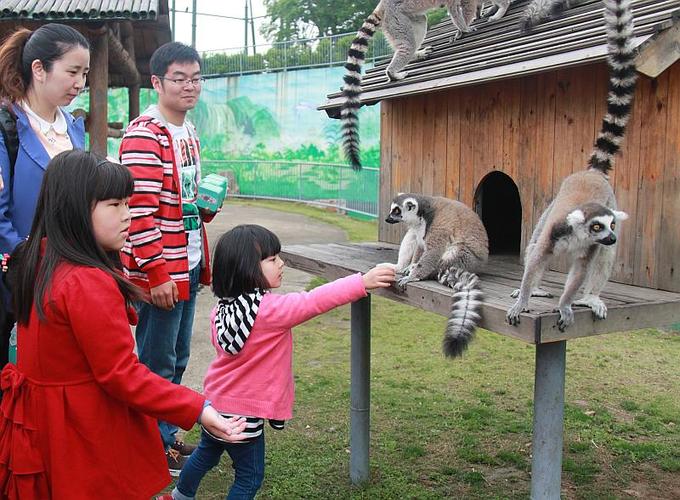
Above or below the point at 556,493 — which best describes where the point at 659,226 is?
above

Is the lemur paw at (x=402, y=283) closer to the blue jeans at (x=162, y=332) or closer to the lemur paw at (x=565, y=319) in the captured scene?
the lemur paw at (x=565, y=319)

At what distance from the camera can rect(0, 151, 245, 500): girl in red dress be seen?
1.80 meters

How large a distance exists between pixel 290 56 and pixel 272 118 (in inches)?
85.9

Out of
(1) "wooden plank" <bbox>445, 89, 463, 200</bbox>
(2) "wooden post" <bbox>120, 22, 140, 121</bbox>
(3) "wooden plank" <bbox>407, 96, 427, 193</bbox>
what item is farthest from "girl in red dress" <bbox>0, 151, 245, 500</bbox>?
(2) "wooden post" <bbox>120, 22, 140, 121</bbox>

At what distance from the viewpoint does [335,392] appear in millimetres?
4992

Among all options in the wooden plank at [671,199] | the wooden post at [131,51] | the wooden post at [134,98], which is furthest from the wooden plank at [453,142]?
the wooden post at [134,98]

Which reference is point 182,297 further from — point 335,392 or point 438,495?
point 335,392

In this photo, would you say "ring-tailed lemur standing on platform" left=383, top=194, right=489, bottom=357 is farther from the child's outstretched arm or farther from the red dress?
the red dress


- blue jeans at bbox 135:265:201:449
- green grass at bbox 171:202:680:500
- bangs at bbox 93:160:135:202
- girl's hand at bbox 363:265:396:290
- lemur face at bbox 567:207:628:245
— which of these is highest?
bangs at bbox 93:160:135:202

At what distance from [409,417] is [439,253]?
196cm

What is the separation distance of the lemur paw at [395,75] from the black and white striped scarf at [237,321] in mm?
1995

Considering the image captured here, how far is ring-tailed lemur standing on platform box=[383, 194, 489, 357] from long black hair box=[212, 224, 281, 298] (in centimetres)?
48

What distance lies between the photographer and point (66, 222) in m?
1.86

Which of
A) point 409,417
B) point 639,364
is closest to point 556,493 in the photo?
point 409,417
